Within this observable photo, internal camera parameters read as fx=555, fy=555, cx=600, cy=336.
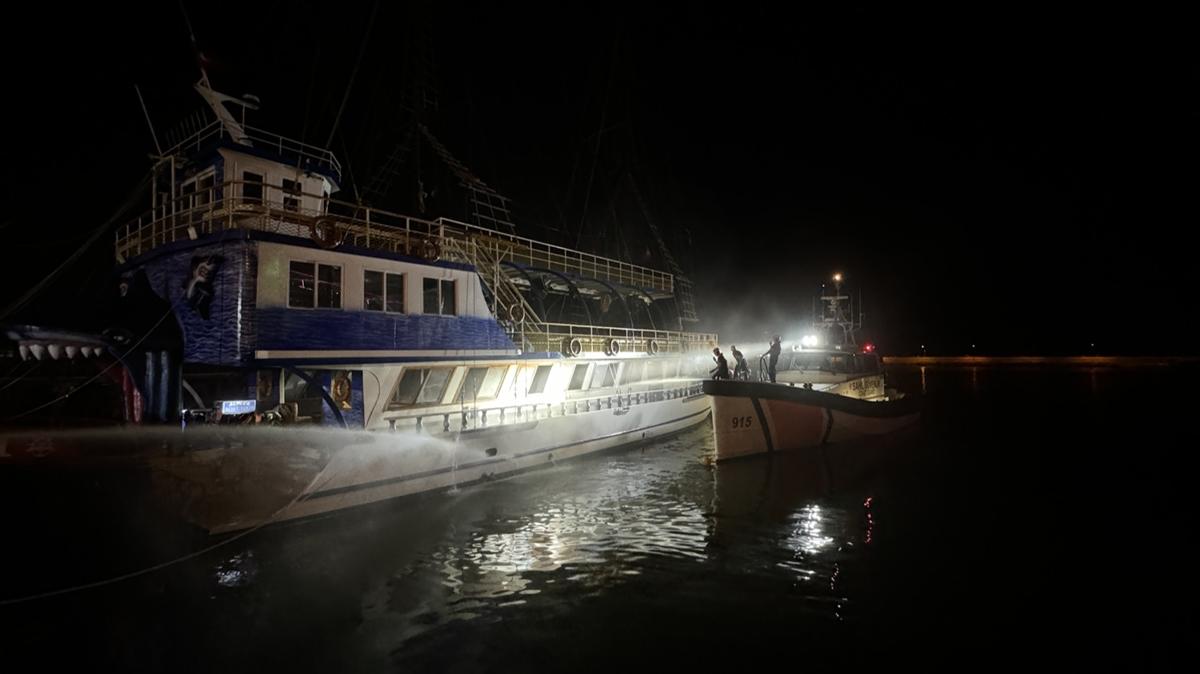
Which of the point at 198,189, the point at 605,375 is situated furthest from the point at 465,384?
the point at 198,189

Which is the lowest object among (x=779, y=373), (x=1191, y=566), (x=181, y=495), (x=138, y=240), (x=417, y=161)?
(x=1191, y=566)

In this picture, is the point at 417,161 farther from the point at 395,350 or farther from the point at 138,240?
the point at 395,350

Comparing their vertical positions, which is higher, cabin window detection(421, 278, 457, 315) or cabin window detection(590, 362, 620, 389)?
cabin window detection(421, 278, 457, 315)

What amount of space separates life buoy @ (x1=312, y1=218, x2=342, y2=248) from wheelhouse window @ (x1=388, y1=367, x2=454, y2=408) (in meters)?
3.70

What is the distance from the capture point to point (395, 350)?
1400cm

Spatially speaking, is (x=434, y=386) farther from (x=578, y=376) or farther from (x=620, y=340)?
(x=620, y=340)

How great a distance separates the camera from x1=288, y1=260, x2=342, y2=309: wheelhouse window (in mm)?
12562

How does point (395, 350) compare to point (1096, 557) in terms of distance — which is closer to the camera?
point (1096, 557)

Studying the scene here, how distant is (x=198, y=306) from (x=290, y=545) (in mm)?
5638

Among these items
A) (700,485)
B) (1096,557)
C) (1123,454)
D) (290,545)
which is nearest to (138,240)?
(290,545)

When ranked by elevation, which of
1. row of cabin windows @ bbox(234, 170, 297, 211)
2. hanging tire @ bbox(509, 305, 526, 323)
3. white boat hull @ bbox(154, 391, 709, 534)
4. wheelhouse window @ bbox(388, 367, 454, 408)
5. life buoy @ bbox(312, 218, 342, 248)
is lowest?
white boat hull @ bbox(154, 391, 709, 534)

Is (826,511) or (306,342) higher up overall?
(306,342)

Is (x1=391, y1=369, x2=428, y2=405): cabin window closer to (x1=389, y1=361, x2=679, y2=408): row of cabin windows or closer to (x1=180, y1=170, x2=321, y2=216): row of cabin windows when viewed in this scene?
(x1=389, y1=361, x2=679, y2=408): row of cabin windows

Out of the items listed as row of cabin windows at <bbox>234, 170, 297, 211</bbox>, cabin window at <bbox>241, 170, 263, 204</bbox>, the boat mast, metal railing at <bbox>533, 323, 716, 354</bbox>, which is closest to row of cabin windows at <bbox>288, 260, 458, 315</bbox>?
row of cabin windows at <bbox>234, 170, 297, 211</bbox>
